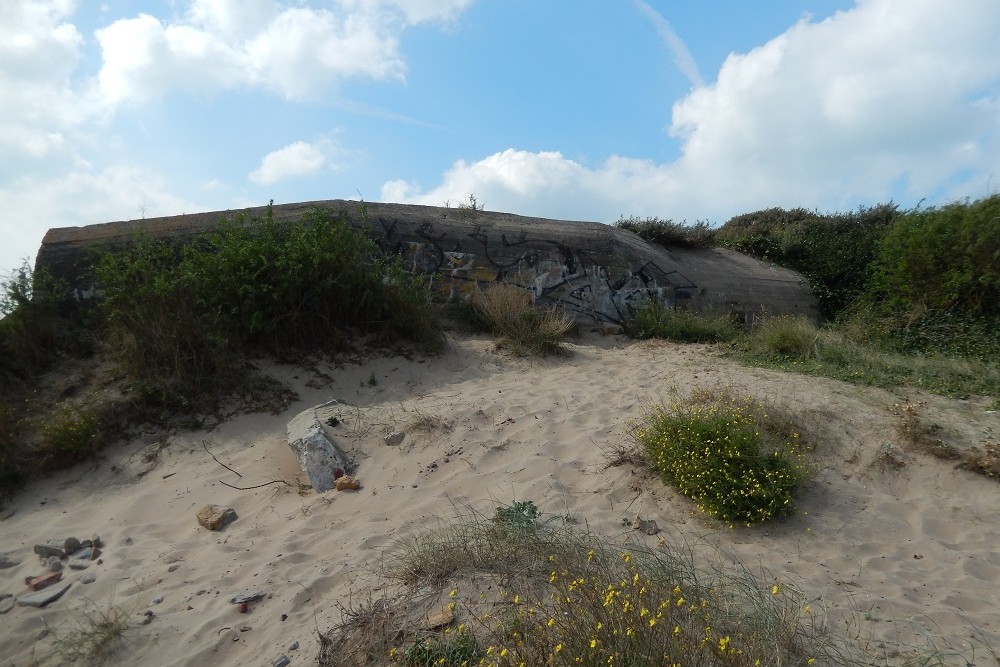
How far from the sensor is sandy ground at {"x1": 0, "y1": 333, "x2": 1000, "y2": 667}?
3.64m

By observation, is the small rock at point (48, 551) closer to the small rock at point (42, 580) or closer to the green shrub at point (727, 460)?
the small rock at point (42, 580)

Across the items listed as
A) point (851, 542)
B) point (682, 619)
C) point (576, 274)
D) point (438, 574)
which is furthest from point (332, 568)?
point (576, 274)

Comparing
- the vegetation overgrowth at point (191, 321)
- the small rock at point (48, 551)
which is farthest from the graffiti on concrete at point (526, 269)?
the small rock at point (48, 551)

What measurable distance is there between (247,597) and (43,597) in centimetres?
146

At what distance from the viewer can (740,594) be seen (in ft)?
10.8

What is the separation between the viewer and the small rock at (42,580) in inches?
172

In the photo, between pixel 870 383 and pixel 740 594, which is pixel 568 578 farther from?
pixel 870 383

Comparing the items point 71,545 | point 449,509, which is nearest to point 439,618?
point 449,509

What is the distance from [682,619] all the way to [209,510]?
381 centimetres

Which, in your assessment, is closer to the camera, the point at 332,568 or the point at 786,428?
the point at 332,568

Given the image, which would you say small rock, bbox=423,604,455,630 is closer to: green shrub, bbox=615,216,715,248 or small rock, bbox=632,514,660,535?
small rock, bbox=632,514,660,535

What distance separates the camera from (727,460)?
459 cm

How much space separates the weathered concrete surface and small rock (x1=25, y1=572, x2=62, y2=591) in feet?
19.1

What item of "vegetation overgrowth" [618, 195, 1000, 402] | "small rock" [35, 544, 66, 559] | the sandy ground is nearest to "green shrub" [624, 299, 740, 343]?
"vegetation overgrowth" [618, 195, 1000, 402]
